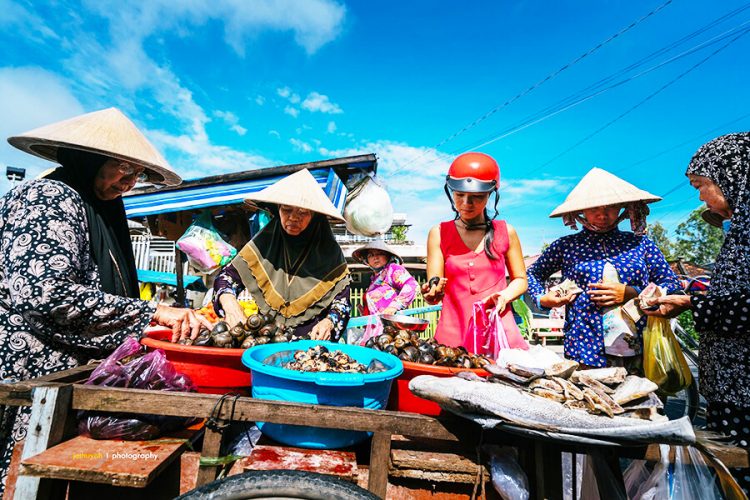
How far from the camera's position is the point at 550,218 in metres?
3.28

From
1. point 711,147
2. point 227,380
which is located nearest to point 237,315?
point 227,380

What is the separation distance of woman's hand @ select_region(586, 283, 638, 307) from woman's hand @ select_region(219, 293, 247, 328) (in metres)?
2.40

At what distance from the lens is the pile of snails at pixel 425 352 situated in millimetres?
1803

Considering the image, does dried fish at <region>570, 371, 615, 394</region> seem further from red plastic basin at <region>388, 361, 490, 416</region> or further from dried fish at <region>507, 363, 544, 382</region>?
red plastic basin at <region>388, 361, 490, 416</region>

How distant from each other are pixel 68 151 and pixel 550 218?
3.34m

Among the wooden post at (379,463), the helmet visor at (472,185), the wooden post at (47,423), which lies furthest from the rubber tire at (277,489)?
the helmet visor at (472,185)

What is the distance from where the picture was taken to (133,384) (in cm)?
149

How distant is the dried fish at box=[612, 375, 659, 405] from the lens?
136 cm

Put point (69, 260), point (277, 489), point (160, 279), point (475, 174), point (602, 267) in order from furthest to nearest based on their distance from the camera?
point (160, 279) → point (602, 267) → point (475, 174) → point (69, 260) → point (277, 489)

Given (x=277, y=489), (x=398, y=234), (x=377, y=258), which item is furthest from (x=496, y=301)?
(x=398, y=234)

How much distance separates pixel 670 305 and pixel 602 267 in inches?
26.2

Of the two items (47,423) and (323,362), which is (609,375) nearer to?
(323,362)

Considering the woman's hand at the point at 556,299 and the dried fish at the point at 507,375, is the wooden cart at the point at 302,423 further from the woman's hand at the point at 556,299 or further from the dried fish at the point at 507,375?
the woman's hand at the point at 556,299

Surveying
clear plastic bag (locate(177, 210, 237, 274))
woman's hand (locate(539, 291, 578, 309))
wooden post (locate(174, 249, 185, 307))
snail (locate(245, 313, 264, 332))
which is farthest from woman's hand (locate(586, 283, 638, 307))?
wooden post (locate(174, 249, 185, 307))
